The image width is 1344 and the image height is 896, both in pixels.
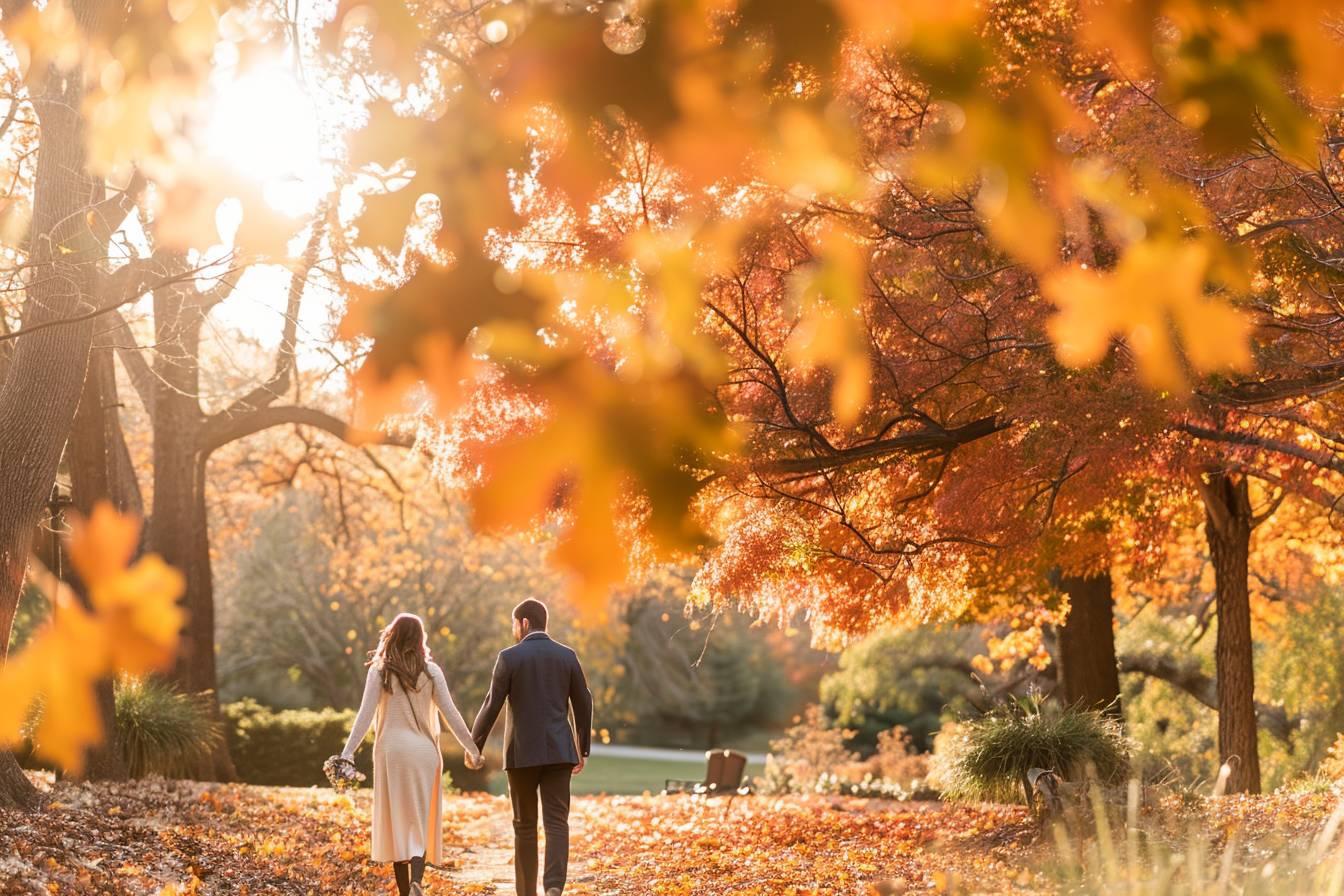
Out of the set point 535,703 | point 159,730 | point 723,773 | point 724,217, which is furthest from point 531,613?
point 723,773

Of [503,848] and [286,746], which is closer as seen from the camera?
[503,848]

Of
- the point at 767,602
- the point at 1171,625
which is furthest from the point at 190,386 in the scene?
the point at 1171,625

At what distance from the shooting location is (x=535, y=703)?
8078 mm

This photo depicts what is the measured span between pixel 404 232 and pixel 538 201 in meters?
0.49

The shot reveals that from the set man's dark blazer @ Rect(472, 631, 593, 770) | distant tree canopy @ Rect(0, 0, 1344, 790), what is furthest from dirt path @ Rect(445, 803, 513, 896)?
distant tree canopy @ Rect(0, 0, 1344, 790)

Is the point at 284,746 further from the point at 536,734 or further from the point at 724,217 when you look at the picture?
the point at 724,217

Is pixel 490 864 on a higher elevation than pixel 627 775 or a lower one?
higher

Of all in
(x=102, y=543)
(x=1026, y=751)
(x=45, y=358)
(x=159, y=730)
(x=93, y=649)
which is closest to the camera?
(x=102, y=543)

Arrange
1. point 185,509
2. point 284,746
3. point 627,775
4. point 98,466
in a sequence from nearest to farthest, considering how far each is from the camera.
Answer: point 98,466 < point 185,509 < point 284,746 < point 627,775

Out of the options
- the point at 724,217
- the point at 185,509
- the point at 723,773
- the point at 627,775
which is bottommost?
the point at 627,775

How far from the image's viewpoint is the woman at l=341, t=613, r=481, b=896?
8.31 meters

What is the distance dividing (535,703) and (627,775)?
28.3m

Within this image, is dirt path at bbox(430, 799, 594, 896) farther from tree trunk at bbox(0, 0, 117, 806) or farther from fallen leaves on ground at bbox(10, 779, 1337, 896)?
tree trunk at bbox(0, 0, 117, 806)

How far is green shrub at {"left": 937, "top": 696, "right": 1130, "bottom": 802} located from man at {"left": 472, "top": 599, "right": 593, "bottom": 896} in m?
5.46
